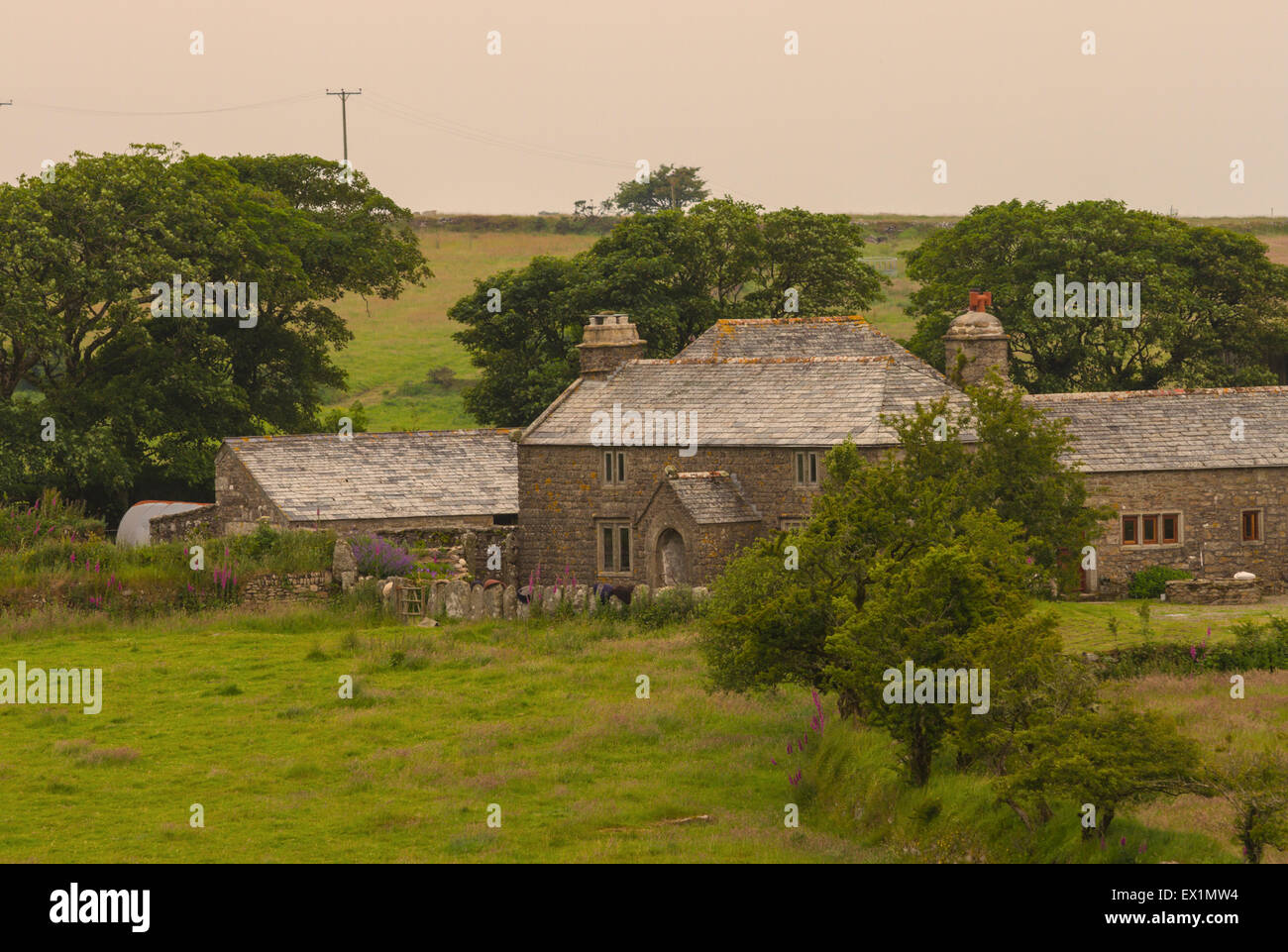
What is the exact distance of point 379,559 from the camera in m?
38.5

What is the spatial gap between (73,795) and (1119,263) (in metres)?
40.8

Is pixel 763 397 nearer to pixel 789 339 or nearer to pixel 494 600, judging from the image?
pixel 789 339

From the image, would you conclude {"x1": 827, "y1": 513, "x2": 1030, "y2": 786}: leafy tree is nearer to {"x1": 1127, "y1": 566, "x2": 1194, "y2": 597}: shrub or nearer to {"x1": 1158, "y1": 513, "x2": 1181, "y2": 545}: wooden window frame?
{"x1": 1127, "y1": 566, "x2": 1194, "y2": 597}: shrub

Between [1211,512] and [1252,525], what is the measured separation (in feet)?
3.76

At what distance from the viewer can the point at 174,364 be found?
53.2 m

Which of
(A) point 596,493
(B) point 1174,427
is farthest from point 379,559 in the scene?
(B) point 1174,427

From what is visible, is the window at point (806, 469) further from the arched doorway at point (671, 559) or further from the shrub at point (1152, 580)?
the shrub at point (1152, 580)

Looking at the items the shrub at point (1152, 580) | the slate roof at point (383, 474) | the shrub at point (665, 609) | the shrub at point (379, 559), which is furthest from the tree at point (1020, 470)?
the slate roof at point (383, 474)

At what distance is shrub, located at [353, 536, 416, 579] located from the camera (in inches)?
1506

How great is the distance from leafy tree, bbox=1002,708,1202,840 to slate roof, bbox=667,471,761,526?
67.6ft

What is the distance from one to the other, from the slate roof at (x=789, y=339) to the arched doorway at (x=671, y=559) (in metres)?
6.48

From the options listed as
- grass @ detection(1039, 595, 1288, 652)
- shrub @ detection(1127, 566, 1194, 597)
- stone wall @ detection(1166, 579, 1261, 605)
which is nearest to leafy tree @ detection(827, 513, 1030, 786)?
grass @ detection(1039, 595, 1288, 652)
